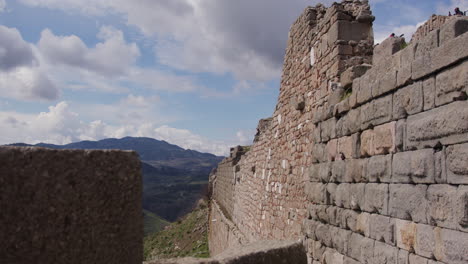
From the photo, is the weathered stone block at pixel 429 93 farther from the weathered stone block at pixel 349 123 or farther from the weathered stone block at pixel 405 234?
the weathered stone block at pixel 349 123

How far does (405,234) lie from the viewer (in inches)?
144

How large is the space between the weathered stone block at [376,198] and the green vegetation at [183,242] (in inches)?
604

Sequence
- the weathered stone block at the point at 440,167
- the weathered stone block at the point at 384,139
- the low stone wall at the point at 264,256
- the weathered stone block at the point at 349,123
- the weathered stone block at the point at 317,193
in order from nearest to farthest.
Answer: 1. the low stone wall at the point at 264,256
2. the weathered stone block at the point at 440,167
3. the weathered stone block at the point at 384,139
4. the weathered stone block at the point at 349,123
5. the weathered stone block at the point at 317,193

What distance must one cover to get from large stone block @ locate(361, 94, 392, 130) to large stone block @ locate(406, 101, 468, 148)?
1.24 ft

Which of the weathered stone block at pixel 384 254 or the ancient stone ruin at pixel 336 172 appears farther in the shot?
the weathered stone block at pixel 384 254

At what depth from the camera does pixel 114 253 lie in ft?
6.25

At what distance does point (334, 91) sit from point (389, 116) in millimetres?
1626

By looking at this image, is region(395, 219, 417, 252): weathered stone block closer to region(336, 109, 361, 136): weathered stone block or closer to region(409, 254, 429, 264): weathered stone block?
region(409, 254, 429, 264): weathered stone block

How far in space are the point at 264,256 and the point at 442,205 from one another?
143 centimetres

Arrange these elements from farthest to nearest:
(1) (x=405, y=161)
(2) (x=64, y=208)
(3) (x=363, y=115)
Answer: (3) (x=363, y=115)
(1) (x=405, y=161)
(2) (x=64, y=208)

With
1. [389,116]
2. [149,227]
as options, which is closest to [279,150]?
[389,116]

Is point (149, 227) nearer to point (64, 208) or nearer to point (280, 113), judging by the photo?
point (280, 113)

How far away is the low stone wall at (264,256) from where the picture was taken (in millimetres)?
2512

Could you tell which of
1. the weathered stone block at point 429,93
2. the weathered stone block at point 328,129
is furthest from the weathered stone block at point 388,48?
the weathered stone block at point 328,129
